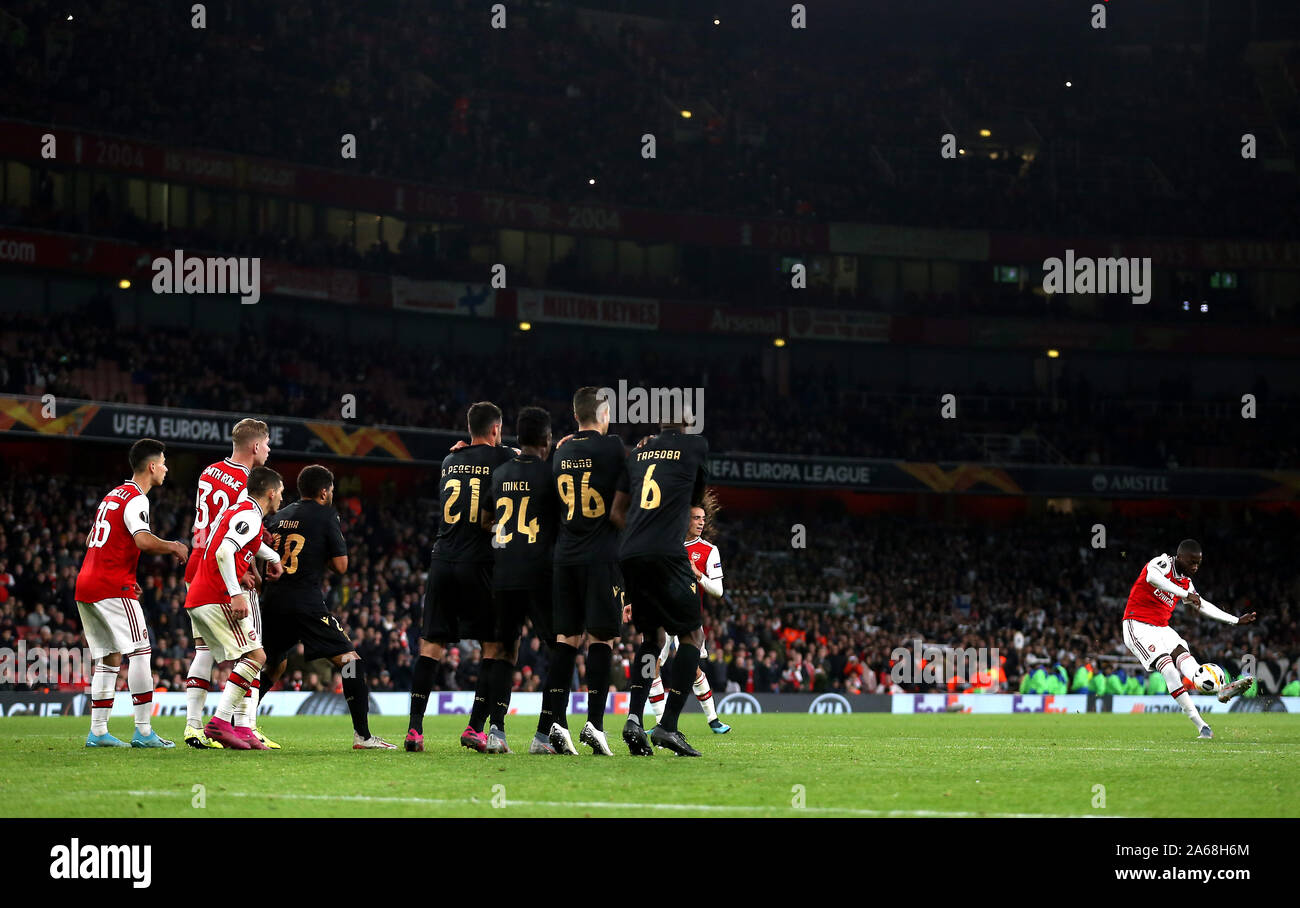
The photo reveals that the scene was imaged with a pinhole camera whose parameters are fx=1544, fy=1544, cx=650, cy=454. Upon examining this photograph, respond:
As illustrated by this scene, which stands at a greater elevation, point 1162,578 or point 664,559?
point 664,559

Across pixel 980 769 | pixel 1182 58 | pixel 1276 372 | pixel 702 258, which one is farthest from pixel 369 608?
pixel 1182 58

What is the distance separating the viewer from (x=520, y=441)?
12.4m

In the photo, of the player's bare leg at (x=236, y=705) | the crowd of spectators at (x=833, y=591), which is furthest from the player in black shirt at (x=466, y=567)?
the crowd of spectators at (x=833, y=591)

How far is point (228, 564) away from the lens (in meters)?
12.6

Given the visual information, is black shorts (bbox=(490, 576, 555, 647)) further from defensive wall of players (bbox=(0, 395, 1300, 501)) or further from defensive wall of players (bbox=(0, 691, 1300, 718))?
defensive wall of players (bbox=(0, 395, 1300, 501))

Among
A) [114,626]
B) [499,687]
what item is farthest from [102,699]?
[499,687]

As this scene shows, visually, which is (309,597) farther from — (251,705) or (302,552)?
(251,705)

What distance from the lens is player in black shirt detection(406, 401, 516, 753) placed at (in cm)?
1265

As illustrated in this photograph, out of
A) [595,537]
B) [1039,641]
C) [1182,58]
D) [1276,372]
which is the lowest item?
[1039,641]

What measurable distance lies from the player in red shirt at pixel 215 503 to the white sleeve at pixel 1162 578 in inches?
440

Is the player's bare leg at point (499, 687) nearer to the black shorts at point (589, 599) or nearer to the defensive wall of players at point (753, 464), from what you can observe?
the black shorts at point (589, 599)

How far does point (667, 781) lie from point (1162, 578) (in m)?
11.3
